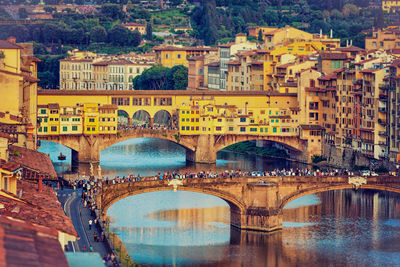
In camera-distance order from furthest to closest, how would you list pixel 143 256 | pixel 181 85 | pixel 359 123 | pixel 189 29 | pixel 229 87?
1. pixel 189 29
2. pixel 181 85
3. pixel 229 87
4. pixel 359 123
5. pixel 143 256

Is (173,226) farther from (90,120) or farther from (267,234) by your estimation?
(90,120)

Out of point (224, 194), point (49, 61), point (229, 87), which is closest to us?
point (224, 194)

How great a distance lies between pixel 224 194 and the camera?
222 feet

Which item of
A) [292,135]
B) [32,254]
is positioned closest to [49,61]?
[292,135]

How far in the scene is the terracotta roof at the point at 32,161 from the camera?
5328 centimetres

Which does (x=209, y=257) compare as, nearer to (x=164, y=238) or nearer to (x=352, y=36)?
(x=164, y=238)

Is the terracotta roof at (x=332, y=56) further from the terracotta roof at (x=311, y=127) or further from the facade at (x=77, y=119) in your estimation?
the facade at (x=77, y=119)

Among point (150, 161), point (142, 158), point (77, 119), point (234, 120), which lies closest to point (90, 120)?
point (77, 119)

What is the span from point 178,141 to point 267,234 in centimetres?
3591

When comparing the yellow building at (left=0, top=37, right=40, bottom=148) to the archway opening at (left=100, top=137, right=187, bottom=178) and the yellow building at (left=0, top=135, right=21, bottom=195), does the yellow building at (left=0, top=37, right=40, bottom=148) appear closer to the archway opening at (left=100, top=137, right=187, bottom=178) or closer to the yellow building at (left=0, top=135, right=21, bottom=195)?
the archway opening at (left=100, top=137, right=187, bottom=178)

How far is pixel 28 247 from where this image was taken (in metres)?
28.0

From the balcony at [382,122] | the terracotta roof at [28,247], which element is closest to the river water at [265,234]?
the balcony at [382,122]

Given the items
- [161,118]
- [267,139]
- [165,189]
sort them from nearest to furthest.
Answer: [165,189] < [267,139] < [161,118]

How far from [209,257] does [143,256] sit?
10.7 feet
